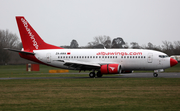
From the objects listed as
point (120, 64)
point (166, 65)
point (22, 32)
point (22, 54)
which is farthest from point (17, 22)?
Result: point (166, 65)

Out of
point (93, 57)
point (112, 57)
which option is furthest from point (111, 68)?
point (93, 57)

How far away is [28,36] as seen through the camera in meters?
37.2

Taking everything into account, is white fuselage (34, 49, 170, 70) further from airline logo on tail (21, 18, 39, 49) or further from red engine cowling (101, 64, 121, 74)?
red engine cowling (101, 64, 121, 74)

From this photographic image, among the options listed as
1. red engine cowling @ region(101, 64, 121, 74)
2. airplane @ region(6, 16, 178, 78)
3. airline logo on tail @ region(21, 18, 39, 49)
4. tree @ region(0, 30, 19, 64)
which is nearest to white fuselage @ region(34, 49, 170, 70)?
airplane @ region(6, 16, 178, 78)

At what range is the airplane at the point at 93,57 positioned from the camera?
3405 cm

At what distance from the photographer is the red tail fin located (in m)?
37.1

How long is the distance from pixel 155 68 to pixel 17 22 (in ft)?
66.5

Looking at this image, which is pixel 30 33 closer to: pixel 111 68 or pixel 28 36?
pixel 28 36

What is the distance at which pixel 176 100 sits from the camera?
14469mm

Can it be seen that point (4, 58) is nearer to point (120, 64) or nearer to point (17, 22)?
point (17, 22)

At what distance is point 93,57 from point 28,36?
9.87 metres

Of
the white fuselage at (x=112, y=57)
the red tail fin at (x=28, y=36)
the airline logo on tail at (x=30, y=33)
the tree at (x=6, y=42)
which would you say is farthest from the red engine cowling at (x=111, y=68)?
the tree at (x=6, y=42)

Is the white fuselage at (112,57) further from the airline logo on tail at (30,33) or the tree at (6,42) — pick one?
the tree at (6,42)

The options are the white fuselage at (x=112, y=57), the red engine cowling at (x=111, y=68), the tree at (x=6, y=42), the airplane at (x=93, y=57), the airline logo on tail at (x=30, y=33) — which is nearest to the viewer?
the red engine cowling at (x=111, y=68)
